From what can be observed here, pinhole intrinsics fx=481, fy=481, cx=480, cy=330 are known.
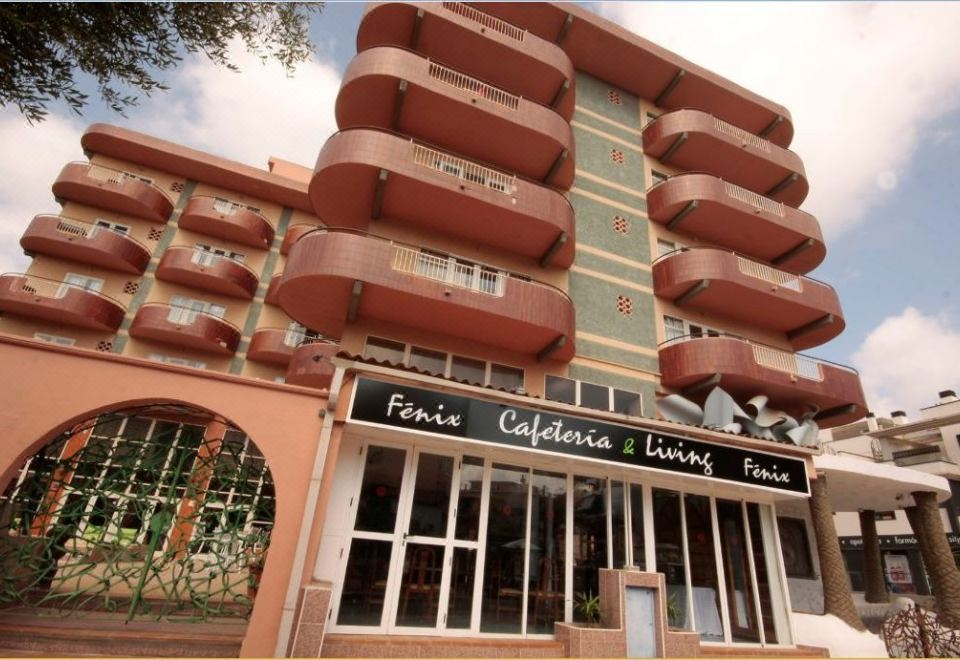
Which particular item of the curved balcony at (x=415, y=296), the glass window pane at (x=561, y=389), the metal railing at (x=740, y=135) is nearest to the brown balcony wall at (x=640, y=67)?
the metal railing at (x=740, y=135)

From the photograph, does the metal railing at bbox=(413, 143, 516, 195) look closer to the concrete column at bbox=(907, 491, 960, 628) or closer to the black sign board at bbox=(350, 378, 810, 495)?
the black sign board at bbox=(350, 378, 810, 495)

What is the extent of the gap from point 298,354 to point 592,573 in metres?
13.9

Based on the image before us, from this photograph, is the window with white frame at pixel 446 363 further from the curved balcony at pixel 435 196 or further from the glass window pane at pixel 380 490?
the curved balcony at pixel 435 196

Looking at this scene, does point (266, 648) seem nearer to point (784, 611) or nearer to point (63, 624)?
point (63, 624)

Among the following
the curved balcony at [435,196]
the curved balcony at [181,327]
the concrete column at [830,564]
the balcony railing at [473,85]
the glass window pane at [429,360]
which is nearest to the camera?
the concrete column at [830,564]

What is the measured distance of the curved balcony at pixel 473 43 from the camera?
46.5 ft

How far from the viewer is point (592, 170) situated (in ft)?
54.1

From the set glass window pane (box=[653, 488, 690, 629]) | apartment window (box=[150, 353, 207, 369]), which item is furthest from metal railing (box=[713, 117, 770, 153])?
apartment window (box=[150, 353, 207, 369])

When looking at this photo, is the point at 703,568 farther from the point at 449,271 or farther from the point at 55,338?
the point at 55,338

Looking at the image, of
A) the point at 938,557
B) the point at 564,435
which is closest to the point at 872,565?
the point at 938,557

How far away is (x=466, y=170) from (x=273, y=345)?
1299 cm

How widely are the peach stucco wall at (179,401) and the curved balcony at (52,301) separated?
603 inches

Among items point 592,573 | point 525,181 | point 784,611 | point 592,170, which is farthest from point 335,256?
point 784,611

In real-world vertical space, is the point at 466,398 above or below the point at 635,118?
below
